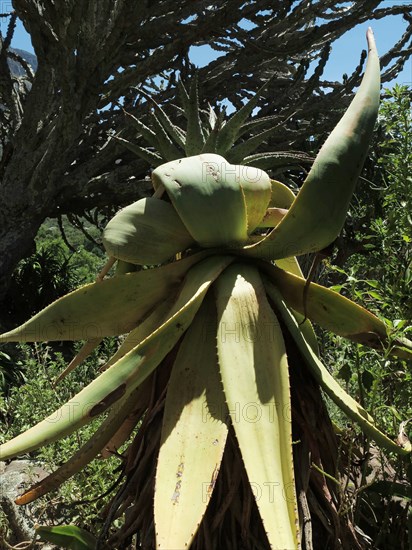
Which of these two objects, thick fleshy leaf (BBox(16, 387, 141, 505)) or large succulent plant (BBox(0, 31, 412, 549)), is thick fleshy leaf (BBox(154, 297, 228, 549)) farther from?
thick fleshy leaf (BBox(16, 387, 141, 505))

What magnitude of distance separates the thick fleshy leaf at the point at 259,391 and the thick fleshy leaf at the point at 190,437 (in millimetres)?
54

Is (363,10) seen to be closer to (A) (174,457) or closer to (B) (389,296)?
(B) (389,296)

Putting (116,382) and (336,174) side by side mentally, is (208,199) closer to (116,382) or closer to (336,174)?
(336,174)

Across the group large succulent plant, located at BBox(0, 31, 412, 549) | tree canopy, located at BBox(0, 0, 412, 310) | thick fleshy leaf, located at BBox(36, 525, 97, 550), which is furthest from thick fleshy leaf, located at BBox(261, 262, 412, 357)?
tree canopy, located at BBox(0, 0, 412, 310)

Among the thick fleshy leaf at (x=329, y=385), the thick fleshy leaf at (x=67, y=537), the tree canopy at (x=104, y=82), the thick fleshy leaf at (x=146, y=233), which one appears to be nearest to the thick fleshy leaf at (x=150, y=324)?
the thick fleshy leaf at (x=146, y=233)

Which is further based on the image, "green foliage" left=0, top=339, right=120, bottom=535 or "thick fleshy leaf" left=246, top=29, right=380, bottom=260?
"green foliage" left=0, top=339, right=120, bottom=535

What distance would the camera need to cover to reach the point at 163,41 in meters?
6.86

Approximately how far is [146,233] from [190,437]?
0.45m

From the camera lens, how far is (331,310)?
4.18ft

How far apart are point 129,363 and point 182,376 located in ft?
0.41

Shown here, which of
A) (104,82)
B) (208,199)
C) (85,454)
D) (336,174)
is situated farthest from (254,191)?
(104,82)

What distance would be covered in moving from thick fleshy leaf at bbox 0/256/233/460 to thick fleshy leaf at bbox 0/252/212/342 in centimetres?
9

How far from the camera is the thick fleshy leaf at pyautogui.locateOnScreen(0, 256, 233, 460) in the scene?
1.08 metres

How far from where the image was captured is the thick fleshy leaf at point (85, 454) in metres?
1.25
